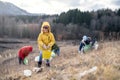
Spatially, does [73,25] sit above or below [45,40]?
below

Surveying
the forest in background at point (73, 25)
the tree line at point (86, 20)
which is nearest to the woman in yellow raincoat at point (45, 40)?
the forest in background at point (73, 25)

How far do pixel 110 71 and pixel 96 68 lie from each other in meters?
0.57

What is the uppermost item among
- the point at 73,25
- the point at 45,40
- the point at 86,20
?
the point at 45,40

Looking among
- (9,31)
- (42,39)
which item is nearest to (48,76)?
(42,39)

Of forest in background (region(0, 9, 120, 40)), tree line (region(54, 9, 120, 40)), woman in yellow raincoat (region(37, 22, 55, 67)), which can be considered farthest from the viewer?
forest in background (region(0, 9, 120, 40))

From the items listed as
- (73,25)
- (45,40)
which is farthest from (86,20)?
(45,40)

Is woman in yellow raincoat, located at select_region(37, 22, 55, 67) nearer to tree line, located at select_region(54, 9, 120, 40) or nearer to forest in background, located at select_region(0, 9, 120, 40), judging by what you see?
forest in background, located at select_region(0, 9, 120, 40)

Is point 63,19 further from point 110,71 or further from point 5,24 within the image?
point 110,71

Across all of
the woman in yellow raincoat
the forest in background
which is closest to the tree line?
the forest in background

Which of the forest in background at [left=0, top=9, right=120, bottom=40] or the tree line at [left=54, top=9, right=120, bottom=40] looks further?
the forest in background at [left=0, top=9, right=120, bottom=40]

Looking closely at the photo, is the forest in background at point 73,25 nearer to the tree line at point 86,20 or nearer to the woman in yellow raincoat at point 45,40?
the tree line at point 86,20

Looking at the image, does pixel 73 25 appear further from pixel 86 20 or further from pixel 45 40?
pixel 45 40

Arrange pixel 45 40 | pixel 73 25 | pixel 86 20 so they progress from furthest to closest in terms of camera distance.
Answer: pixel 86 20 < pixel 73 25 < pixel 45 40

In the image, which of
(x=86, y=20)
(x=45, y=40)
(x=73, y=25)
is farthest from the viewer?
(x=86, y=20)
